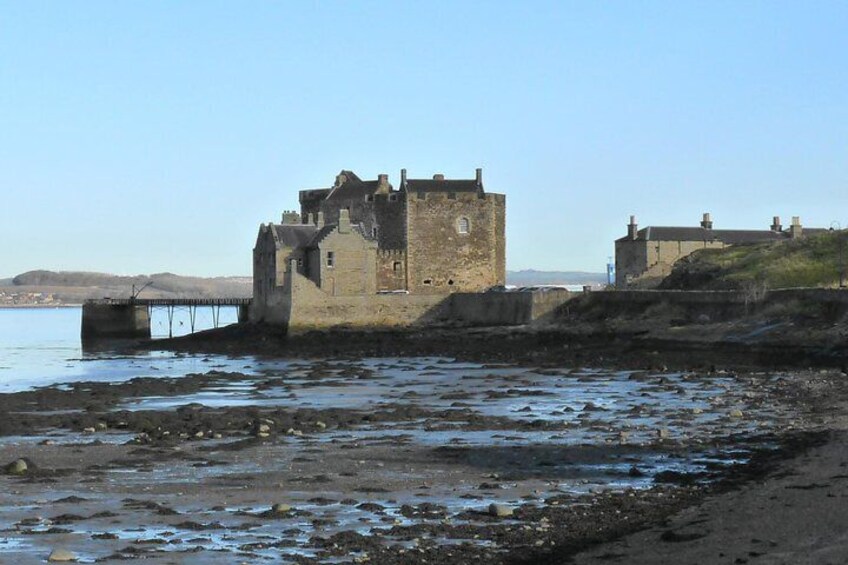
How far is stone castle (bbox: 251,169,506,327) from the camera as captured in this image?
59.7 meters

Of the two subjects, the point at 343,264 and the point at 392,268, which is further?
the point at 392,268

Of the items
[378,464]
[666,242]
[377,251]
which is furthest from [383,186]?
[378,464]

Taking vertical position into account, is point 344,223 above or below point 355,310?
above

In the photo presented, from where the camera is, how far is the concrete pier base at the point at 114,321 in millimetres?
71500

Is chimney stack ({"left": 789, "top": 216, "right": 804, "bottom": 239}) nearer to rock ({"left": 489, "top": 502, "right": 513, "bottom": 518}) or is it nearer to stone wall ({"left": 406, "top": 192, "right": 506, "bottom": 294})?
stone wall ({"left": 406, "top": 192, "right": 506, "bottom": 294})

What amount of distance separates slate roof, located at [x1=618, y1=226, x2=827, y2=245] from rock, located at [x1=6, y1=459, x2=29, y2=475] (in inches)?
2442

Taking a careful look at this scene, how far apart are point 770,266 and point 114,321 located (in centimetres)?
3556

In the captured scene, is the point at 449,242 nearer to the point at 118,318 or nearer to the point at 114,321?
the point at 118,318

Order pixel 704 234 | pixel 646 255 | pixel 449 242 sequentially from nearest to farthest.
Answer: pixel 449 242, pixel 646 255, pixel 704 234

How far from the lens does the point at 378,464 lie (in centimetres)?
1998

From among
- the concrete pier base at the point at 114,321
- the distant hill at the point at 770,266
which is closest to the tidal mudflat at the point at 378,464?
the distant hill at the point at 770,266

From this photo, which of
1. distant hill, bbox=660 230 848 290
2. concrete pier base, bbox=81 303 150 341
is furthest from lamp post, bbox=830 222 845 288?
concrete pier base, bbox=81 303 150 341

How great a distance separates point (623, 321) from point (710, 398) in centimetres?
2304

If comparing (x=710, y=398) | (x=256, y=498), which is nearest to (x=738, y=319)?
(x=710, y=398)
